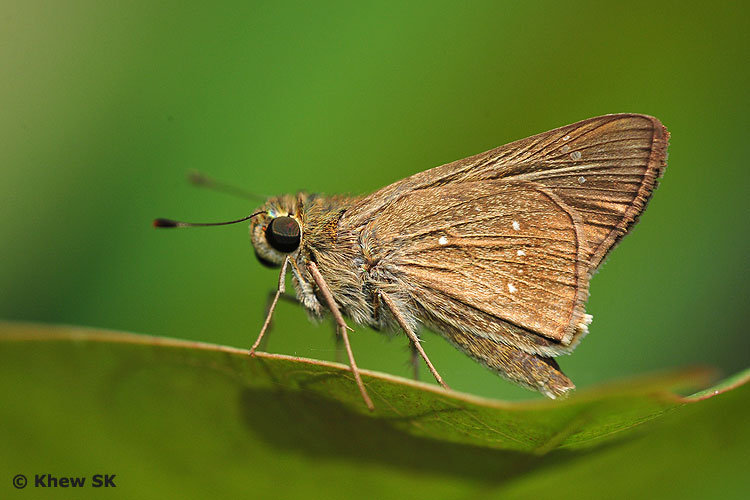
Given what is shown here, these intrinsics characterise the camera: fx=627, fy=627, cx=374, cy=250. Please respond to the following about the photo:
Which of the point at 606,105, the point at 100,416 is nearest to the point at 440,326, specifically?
the point at 606,105

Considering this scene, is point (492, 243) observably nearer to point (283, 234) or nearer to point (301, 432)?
point (283, 234)

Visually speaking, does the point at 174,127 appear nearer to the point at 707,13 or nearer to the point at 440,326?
the point at 440,326

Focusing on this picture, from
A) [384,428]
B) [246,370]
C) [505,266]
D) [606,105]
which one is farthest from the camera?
[606,105]

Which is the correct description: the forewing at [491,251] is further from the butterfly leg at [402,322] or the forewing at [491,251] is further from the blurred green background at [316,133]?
the blurred green background at [316,133]

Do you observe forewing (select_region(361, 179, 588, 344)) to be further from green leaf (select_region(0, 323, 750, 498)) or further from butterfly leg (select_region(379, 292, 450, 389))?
green leaf (select_region(0, 323, 750, 498))

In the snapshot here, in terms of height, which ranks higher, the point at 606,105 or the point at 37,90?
the point at 606,105

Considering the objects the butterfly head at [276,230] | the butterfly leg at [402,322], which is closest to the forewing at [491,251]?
the butterfly leg at [402,322]

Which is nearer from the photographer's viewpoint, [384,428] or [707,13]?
[384,428]
